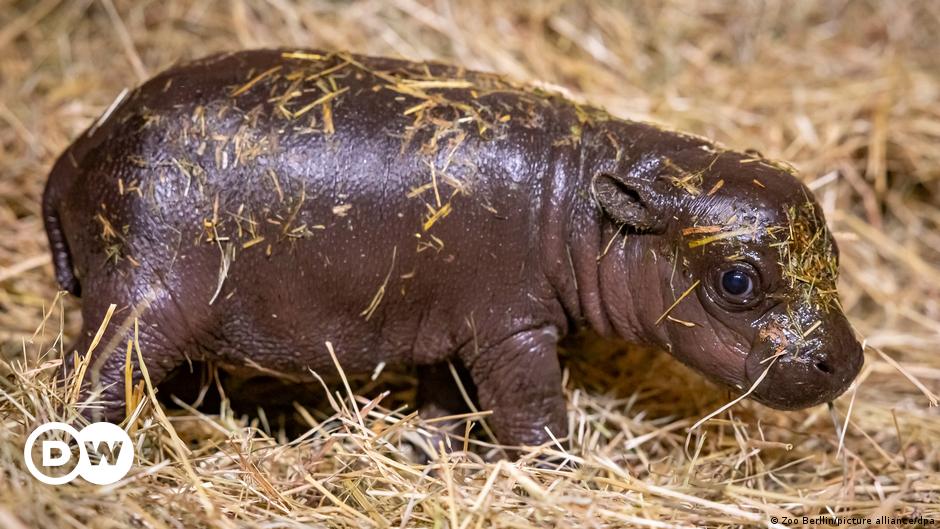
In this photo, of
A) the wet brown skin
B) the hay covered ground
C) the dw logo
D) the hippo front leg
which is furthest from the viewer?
the hippo front leg

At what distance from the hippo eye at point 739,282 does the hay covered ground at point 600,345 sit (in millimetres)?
638

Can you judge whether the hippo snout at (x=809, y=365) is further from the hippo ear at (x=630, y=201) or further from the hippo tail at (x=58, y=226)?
the hippo tail at (x=58, y=226)

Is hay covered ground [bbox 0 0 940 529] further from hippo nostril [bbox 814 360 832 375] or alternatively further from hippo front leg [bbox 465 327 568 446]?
hippo nostril [bbox 814 360 832 375]

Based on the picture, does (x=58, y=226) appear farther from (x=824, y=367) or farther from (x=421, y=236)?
(x=824, y=367)

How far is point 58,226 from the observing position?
362cm

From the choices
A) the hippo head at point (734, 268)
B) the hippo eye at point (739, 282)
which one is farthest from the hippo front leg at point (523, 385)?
the hippo eye at point (739, 282)

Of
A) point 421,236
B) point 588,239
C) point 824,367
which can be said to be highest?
point 421,236

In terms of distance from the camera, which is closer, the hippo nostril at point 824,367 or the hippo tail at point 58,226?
the hippo nostril at point 824,367

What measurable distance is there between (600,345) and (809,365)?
4.93ft

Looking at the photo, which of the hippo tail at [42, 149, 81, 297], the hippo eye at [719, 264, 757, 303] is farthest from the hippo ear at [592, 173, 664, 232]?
the hippo tail at [42, 149, 81, 297]

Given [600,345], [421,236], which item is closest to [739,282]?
[421,236]

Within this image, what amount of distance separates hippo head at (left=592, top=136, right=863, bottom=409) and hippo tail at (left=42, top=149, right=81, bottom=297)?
2091mm

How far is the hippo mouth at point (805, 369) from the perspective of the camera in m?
3.11

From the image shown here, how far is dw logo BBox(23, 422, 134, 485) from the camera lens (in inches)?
110
